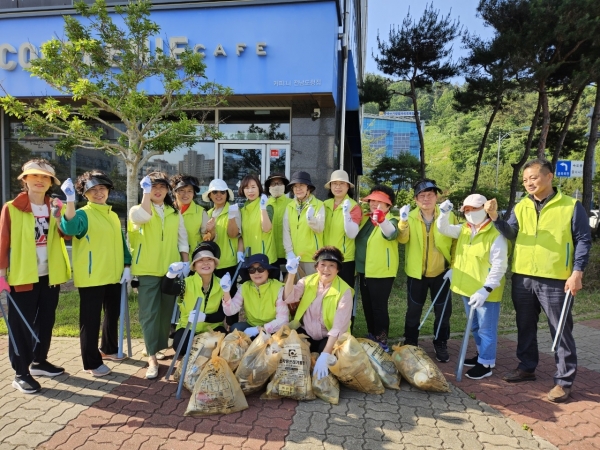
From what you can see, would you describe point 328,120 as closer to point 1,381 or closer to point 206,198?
point 206,198

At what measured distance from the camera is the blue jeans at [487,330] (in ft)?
12.1

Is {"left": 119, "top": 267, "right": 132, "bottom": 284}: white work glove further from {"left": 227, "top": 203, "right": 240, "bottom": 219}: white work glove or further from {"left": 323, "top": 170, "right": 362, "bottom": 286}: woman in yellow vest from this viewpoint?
{"left": 323, "top": 170, "right": 362, "bottom": 286}: woman in yellow vest

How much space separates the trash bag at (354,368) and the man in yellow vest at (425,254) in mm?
1042

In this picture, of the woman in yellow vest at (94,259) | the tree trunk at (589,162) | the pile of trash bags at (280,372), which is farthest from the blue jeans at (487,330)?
the tree trunk at (589,162)

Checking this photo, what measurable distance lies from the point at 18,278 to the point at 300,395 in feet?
8.40

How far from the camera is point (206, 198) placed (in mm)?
4723

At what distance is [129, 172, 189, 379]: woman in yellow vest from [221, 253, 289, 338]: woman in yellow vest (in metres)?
0.58

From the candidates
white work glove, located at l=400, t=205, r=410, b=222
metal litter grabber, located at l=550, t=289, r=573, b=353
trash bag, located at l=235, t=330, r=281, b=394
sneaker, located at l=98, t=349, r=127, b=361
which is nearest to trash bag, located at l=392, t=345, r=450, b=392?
metal litter grabber, located at l=550, t=289, r=573, b=353

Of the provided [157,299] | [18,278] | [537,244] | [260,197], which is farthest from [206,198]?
[537,244]

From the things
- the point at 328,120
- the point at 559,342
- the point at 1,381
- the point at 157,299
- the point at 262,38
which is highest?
the point at 262,38

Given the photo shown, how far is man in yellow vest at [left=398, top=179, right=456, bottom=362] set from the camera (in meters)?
4.04

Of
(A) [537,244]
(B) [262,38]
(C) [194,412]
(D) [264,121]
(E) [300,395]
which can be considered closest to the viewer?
(C) [194,412]

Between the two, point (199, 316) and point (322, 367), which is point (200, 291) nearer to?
point (199, 316)

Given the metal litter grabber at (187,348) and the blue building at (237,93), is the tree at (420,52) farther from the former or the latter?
the metal litter grabber at (187,348)
